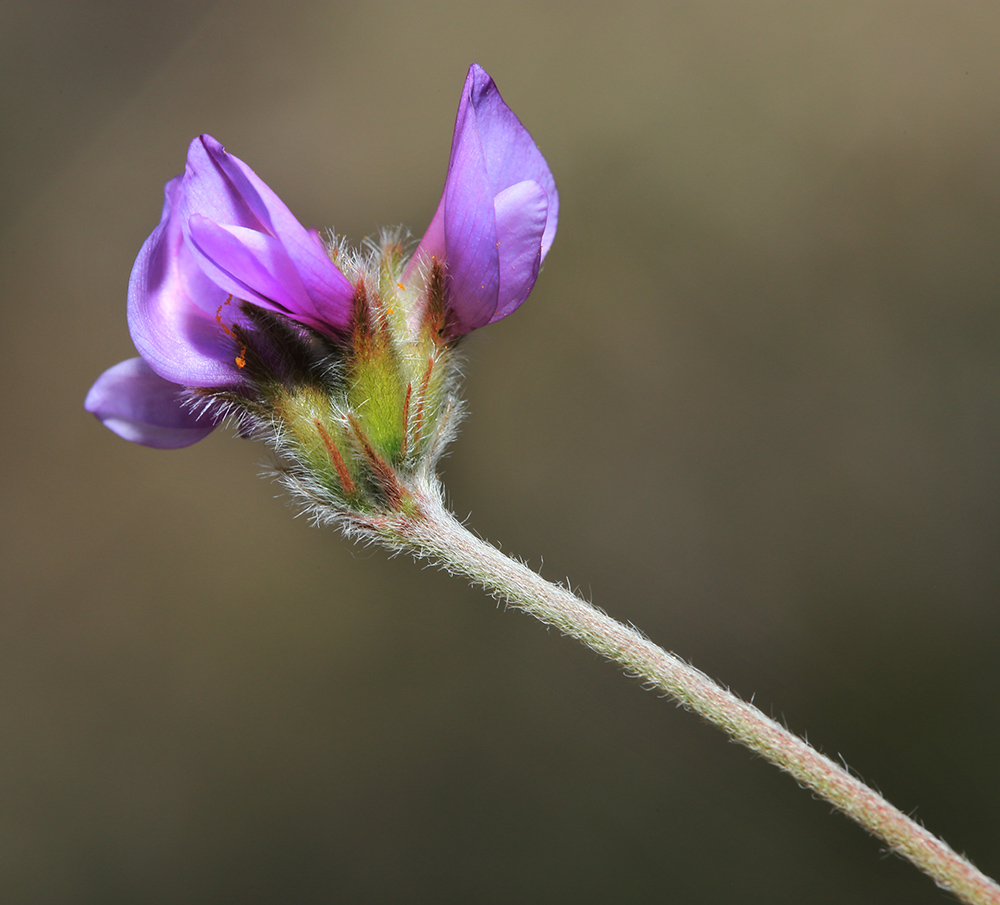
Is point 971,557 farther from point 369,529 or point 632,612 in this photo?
point 369,529

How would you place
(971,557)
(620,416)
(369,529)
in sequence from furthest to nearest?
(620,416)
(971,557)
(369,529)

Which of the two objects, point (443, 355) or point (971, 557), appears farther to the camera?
point (971, 557)

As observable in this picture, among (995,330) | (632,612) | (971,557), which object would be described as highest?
(995,330)

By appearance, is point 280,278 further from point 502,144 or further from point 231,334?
point 502,144

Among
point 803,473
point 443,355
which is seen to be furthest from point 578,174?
point 443,355

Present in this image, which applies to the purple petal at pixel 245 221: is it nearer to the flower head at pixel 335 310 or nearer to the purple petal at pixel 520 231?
the flower head at pixel 335 310

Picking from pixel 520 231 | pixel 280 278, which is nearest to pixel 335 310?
pixel 280 278
